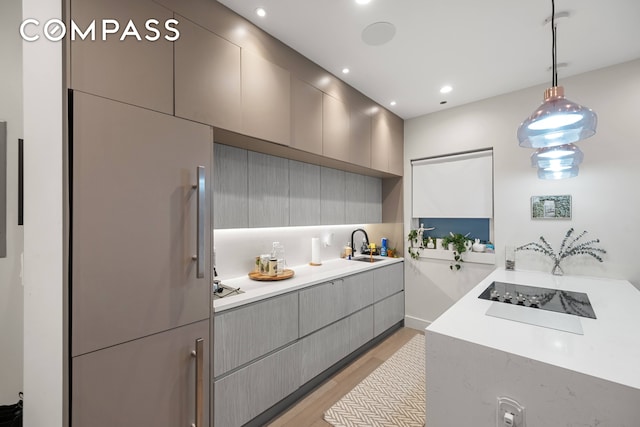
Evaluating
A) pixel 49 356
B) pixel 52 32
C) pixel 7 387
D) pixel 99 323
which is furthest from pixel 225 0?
pixel 7 387

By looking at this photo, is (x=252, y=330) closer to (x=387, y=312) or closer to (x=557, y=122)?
(x=387, y=312)

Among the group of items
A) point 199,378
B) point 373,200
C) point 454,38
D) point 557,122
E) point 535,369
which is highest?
point 454,38

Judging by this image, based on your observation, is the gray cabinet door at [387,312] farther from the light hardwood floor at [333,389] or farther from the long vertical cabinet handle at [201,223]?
the long vertical cabinet handle at [201,223]

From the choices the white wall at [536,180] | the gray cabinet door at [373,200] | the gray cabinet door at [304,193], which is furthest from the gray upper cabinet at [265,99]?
the white wall at [536,180]

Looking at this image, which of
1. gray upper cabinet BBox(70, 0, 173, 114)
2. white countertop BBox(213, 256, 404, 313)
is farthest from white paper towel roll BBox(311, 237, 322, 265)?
gray upper cabinet BBox(70, 0, 173, 114)

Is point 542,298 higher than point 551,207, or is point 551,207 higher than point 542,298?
point 551,207

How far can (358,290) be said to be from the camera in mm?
2713

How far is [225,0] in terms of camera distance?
1.64 metres

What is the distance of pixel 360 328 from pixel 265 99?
236cm

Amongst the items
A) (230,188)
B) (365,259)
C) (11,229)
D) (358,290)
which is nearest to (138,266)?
(11,229)

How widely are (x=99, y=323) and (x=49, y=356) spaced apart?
0.21 m

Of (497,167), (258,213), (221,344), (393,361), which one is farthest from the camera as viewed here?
(497,167)

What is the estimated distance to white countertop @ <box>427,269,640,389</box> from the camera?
1.00 m

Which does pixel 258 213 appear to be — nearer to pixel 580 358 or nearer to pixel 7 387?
pixel 7 387
